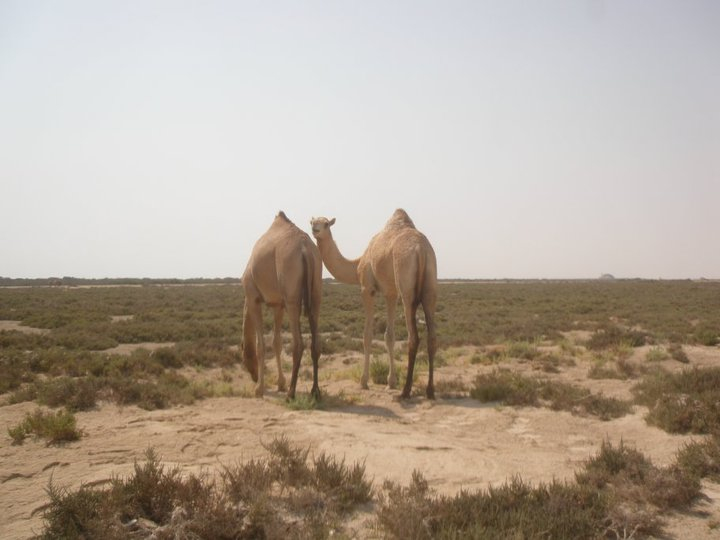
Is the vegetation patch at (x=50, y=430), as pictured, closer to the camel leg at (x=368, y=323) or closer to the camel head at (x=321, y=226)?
the camel leg at (x=368, y=323)

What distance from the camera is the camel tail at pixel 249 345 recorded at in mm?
9484

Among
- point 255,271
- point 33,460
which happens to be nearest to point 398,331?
point 255,271

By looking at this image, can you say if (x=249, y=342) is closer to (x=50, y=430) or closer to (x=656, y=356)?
(x=50, y=430)

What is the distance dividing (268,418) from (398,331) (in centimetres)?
1348

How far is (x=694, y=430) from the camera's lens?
6328 mm

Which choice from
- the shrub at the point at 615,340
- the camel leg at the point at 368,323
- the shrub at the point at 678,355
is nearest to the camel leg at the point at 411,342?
the camel leg at the point at 368,323

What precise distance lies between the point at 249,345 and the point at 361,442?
4290 mm

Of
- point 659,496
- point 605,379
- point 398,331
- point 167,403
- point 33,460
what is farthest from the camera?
point 398,331

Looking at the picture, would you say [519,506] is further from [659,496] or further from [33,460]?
[33,460]

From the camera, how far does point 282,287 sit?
27.2 ft

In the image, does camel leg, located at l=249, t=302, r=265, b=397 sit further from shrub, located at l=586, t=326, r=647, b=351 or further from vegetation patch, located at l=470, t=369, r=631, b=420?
shrub, located at l=586, t=326, r=647, b=351

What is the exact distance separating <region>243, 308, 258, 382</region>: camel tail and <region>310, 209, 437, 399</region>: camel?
216 centimetres

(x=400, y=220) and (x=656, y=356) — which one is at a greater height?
(x=400, y=220)

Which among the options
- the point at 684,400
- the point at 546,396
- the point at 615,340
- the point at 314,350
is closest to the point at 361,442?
the point at 314,350
